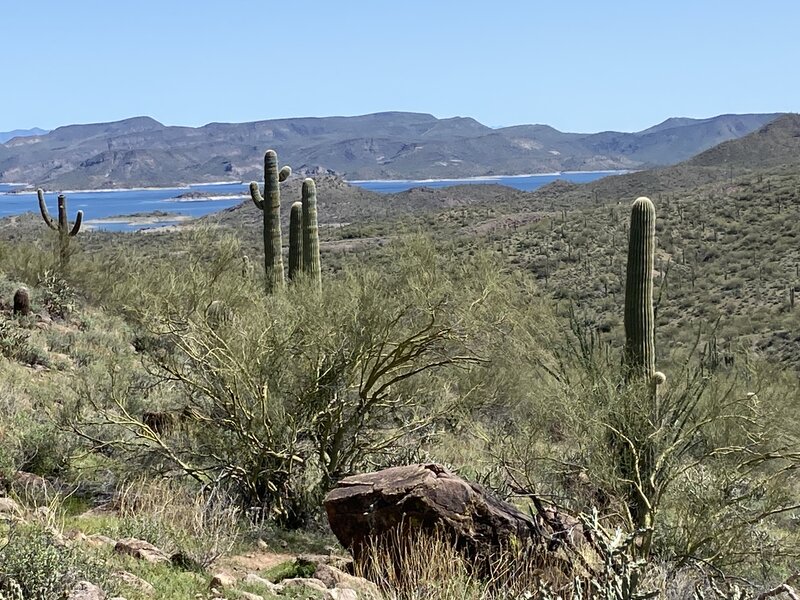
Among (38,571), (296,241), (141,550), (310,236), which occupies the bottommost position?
(141,550)

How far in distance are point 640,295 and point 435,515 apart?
6.55 meters

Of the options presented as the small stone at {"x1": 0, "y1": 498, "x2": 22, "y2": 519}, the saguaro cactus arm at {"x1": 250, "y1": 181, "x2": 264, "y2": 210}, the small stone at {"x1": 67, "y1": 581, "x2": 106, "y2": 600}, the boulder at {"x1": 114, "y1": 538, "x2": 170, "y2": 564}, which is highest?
the saguaro cactus arm at {"x1": 250, "y1": 181, "x2": 264, "y2": 210}

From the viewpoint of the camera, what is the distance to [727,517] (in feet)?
30.6

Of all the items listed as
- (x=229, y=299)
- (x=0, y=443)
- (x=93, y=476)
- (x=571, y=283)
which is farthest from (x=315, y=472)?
(x=571, y=283)

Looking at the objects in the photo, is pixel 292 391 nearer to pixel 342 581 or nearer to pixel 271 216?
pixel 342 581

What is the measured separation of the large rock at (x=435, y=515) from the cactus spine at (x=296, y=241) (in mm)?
9590

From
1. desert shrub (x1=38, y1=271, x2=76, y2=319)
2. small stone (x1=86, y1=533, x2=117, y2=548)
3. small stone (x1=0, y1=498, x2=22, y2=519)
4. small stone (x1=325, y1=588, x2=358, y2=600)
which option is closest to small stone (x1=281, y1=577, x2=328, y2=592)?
small stone (x1=325, y1=588, x2=358, y2=600)

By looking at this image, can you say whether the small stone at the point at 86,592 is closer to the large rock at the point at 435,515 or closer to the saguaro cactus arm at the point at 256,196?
the large rock at the point at 435,515

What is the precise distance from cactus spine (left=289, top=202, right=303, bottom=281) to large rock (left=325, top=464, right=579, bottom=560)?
9590mm

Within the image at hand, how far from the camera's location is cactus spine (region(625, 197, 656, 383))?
12.1m

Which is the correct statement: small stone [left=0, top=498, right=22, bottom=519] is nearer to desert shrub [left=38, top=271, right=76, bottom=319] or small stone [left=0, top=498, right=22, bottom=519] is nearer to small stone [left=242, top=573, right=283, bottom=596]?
small stone [left=242, top=573, right=283, bottom=596]

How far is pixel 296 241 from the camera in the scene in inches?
692

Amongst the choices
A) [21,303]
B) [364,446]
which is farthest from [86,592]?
[21,303]

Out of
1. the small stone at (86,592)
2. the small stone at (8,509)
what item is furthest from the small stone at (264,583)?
the small stone at (8,509)
